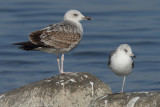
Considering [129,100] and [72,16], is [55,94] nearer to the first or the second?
[129,100]

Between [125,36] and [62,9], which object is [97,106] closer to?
[125,36]

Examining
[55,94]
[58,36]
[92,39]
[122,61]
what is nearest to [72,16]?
[58,36]

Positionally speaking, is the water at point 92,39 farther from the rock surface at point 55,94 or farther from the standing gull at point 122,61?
the rock surface at point 55,94

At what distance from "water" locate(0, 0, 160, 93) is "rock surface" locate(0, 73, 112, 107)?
4.12 meters

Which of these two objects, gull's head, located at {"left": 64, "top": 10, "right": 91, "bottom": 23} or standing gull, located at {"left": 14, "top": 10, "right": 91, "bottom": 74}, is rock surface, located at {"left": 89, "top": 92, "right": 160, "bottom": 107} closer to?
standing gull, located at {"left": 14, "top": 10, "right": 91, "bottom": 74}

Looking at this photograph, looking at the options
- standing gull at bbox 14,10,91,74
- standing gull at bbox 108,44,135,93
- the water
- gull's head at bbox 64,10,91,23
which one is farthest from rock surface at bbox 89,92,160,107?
the water

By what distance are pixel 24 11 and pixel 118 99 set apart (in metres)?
14.8

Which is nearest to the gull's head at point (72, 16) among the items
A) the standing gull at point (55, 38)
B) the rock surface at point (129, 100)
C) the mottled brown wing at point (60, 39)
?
the standing gull at point (55, 38)

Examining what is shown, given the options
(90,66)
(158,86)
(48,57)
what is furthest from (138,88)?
(48,57)

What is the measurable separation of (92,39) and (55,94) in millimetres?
9771

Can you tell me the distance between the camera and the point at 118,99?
32.9ft

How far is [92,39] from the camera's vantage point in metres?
20.2

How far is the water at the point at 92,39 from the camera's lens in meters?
16.2

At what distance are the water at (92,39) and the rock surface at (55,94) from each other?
162 inches
